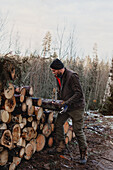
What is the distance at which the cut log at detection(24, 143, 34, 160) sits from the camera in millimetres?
3385

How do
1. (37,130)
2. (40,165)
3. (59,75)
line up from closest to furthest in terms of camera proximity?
1. (40,165)
2. (59,75)
3. (37,130)

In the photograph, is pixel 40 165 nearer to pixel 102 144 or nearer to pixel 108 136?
pixel 102 144

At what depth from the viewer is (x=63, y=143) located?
12.9 feet

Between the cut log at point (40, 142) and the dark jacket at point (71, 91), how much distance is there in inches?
39.8

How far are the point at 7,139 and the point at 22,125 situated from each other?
0.47m

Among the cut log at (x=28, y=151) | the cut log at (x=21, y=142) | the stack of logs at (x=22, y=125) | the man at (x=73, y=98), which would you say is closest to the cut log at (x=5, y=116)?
the stack of logs at (x=22, y=125)

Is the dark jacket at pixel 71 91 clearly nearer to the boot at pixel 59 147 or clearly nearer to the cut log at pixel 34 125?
the cut log at pixel 34 125

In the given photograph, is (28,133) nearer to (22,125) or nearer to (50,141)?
(22,125)

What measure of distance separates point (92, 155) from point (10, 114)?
2.22m

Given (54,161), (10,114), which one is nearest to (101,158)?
(54,161)

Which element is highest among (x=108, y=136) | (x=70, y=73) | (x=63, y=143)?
(x=70, y=73)

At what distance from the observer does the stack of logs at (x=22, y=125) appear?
9.54 ft

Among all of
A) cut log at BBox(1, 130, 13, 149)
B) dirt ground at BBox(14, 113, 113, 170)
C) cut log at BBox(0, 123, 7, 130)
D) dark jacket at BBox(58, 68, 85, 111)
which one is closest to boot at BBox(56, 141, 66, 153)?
dirt ground at BBox(14, 113, 113, 170)

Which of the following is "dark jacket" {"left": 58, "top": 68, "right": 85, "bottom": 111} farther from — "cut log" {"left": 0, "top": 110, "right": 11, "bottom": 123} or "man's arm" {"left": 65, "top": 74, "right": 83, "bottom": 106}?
"cut log" {"left": 0, "top": 110, "right": 11, "bottom": 123}
